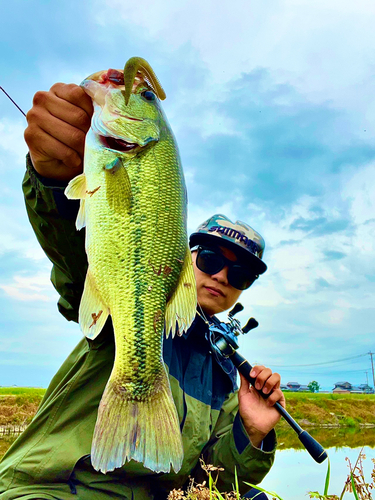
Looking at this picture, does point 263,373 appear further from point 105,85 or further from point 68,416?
point 105,85

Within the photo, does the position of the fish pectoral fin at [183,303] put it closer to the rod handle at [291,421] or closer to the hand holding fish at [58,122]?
the hand holding fish at [58,122]

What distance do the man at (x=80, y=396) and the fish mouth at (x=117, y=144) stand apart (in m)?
0.24

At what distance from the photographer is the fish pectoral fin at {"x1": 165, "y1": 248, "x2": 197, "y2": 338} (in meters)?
1.91

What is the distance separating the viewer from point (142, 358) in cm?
179

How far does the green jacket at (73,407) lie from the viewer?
2250 mm

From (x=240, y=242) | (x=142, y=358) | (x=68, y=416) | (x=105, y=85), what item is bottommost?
(x=68, y=416)

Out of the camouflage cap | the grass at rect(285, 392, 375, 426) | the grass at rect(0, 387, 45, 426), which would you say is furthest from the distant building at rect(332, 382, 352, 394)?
the camouflage cap

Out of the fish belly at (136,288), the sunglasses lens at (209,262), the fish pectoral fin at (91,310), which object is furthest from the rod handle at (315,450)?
the fish pectoral fin at (91,310)

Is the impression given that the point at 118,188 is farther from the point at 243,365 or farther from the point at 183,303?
the point at 243,365

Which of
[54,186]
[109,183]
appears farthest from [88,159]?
[54,186]

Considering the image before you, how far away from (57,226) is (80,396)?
103 centimetres

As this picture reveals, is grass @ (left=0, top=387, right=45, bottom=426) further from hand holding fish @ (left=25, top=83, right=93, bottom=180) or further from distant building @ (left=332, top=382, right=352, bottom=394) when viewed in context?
distant building @ (left=332, top=382, right=352, bottom=394)

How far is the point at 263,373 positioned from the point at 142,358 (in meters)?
1.63

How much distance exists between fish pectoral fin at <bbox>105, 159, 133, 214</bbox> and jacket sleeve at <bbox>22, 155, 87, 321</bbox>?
465 millimetres
